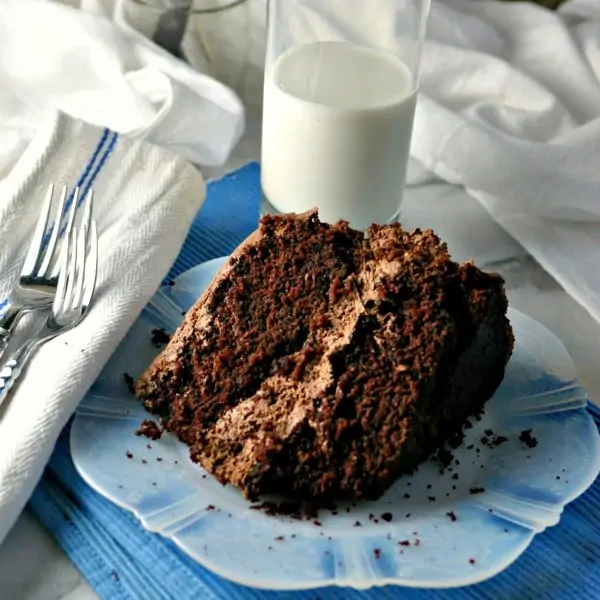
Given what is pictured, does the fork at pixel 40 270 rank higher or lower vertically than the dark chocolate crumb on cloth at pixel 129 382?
higher

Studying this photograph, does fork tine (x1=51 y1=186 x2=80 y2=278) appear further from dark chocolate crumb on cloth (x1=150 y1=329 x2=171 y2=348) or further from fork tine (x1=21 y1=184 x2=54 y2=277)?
dark chocolate crumb on cloth (x1=150 y1=329 x2=171 y2=348)

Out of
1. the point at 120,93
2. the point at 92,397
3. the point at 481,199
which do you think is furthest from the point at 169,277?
the point at 481,199

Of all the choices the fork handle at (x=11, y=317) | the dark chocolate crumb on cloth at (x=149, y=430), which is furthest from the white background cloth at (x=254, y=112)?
the dark chocolate crumb on cloth at (x=149, y=430)

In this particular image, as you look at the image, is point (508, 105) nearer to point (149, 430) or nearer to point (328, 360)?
point (328, 360)

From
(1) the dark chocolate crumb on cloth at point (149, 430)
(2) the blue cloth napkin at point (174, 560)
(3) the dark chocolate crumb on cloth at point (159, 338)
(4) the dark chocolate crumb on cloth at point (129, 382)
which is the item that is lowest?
(2) the blue cloth napkin at point (174, 560)

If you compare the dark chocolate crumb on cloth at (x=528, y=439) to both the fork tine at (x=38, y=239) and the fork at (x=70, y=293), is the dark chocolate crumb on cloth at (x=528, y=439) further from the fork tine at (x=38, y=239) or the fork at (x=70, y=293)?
the fork tine at (x=38, y=239)

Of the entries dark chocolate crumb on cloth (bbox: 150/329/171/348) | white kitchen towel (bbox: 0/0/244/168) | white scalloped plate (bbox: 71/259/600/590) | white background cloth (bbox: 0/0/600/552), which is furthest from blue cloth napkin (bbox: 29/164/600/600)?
white kitchen towel (bbox: 0/0/244/168)
